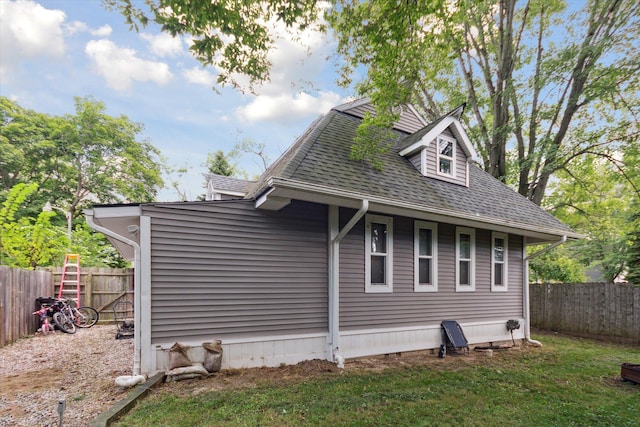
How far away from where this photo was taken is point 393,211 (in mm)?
5867

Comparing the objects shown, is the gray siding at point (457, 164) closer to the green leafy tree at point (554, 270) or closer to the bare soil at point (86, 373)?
the bare soil at point (86, 373)

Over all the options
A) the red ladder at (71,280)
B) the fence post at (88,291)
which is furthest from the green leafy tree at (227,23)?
the fence post at (88,291)

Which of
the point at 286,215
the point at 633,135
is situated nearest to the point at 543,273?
the point at 633,135

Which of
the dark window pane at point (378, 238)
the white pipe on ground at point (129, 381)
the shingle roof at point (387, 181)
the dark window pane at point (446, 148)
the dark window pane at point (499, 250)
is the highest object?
the dark window pane at point (446, 148)

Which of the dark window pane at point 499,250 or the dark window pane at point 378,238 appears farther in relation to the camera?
the dark window pane at point 499,250

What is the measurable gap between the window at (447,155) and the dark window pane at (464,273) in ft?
7.61

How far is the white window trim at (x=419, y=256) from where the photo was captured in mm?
6629

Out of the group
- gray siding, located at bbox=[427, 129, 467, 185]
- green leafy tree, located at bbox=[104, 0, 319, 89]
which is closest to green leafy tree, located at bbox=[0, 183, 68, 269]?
green leafy tree, located at bbox=[104, 0, 319, 89]

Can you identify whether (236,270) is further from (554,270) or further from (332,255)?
(554,270)

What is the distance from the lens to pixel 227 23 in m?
4.86

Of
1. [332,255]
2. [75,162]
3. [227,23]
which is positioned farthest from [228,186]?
[75,162]

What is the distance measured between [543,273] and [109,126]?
78.6 feet

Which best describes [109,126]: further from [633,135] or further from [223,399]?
[633,135]

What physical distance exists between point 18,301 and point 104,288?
3022 millimetres
